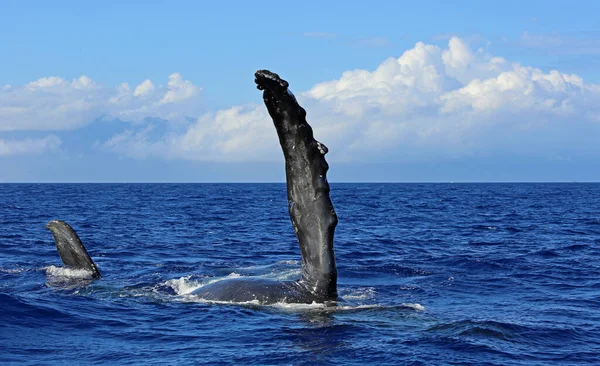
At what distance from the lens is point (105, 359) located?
9047 millimetres

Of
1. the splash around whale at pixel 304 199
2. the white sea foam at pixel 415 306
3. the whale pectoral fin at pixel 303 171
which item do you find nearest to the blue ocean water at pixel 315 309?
the white sea foam at pixel 415 306

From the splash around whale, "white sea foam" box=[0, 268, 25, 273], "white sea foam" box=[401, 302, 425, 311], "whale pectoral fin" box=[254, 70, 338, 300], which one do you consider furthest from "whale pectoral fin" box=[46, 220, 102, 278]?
"white sea foam" box=[401, 302, 425, 311]

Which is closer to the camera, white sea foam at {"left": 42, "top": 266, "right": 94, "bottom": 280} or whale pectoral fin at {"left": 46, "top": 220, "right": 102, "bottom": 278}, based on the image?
whale pectoral fin at {"left": 46, "top": 220, "right": 102, "bottom": 278}

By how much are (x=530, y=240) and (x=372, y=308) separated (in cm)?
1605

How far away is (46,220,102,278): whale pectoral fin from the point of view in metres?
14.0

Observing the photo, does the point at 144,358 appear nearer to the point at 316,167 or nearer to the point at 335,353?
the point at 335,353

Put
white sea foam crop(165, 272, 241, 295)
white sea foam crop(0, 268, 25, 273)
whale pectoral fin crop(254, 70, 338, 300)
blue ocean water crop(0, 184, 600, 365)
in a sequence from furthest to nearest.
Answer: white sea foam crop(0, 268, 25, 273) → white sea foam crop(165, 272, 241, 295) → whale pectoral fin crop(254, 70, 338, 300) → blue ocean water crop(0, 184, 600, 365)

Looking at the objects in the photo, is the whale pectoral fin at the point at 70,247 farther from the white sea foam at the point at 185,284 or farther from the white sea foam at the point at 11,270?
the white sea foam at the point at 11,270

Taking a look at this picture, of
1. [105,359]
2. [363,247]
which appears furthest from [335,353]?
[363,247]

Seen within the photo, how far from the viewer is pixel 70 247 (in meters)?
14.3

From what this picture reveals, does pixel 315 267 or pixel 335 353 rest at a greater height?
pixel 315 267

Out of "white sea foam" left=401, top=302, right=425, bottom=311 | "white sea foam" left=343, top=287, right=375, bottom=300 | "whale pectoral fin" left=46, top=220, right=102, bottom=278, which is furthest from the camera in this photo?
"whale pectoral fin" left=46, top=220, right=102, bottom=278

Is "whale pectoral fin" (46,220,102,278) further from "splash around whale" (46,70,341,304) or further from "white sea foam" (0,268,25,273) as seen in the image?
"splash around whale" (46,70,341,304)

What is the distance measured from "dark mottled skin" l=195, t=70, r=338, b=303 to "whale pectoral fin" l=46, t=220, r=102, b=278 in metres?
4.87
